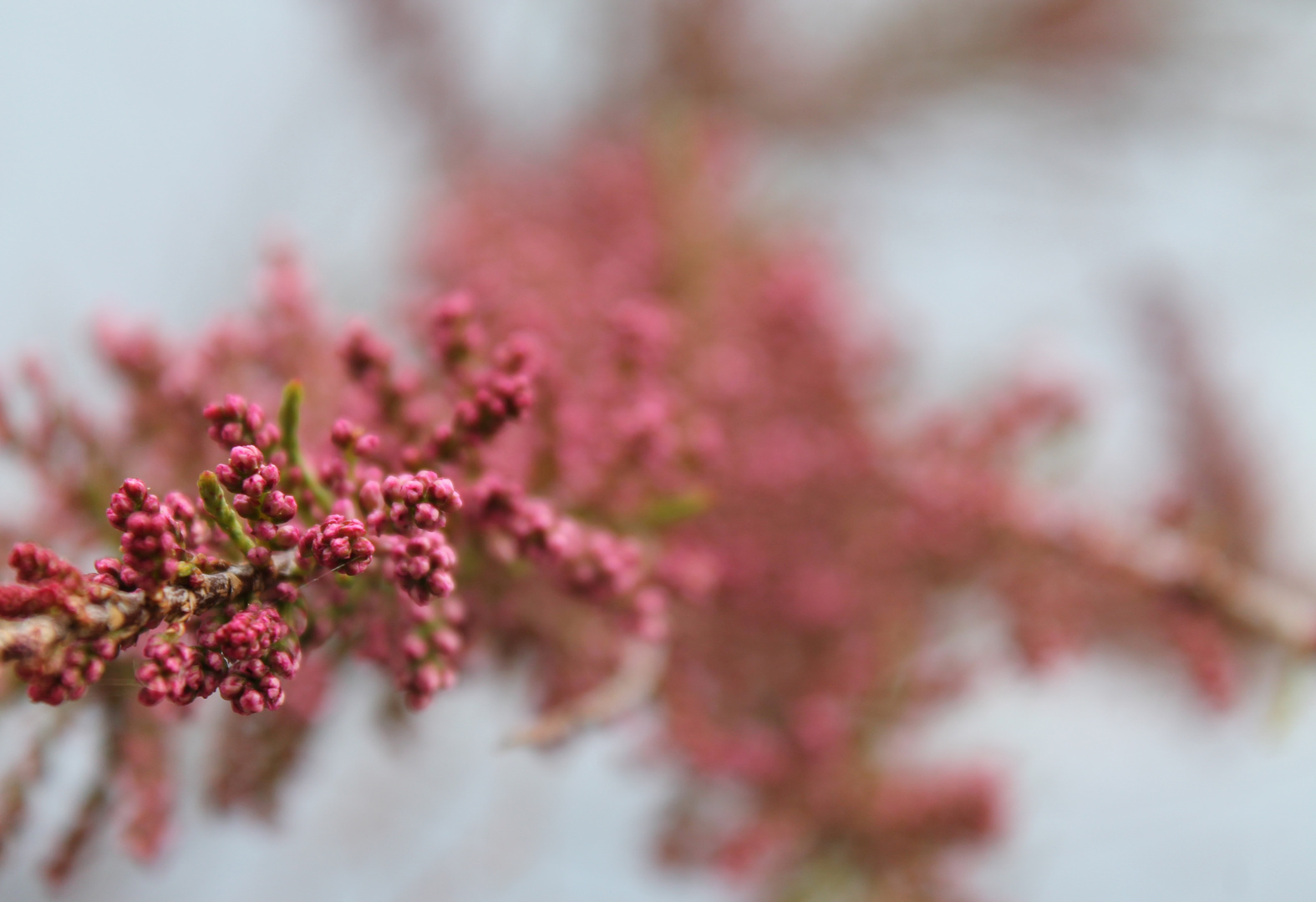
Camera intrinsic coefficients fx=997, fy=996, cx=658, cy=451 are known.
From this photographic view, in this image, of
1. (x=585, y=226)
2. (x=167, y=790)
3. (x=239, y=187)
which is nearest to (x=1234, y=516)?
(x=585, y=226)

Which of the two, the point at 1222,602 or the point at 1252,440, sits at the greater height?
the point at 1252,440

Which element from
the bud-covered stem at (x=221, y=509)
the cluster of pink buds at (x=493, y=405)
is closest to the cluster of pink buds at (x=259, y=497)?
the bud-covered stem at (x=221, y=509)

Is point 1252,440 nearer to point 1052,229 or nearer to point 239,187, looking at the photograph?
point 1052,229

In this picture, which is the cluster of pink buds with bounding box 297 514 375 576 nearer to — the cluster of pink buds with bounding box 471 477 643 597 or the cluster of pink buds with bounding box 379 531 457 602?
the cluster of pink buds with bounding box 379 531 457 602

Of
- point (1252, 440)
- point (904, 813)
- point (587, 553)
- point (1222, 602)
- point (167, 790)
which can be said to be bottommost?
point (167, 790)

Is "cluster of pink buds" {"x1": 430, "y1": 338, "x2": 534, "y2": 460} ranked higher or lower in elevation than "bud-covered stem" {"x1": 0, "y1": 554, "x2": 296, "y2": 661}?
higher

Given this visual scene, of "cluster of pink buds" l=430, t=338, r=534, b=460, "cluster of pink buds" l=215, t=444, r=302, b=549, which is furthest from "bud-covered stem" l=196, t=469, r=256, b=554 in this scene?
"cluster of pink buds" l=430, t=338, r=534, b=460
